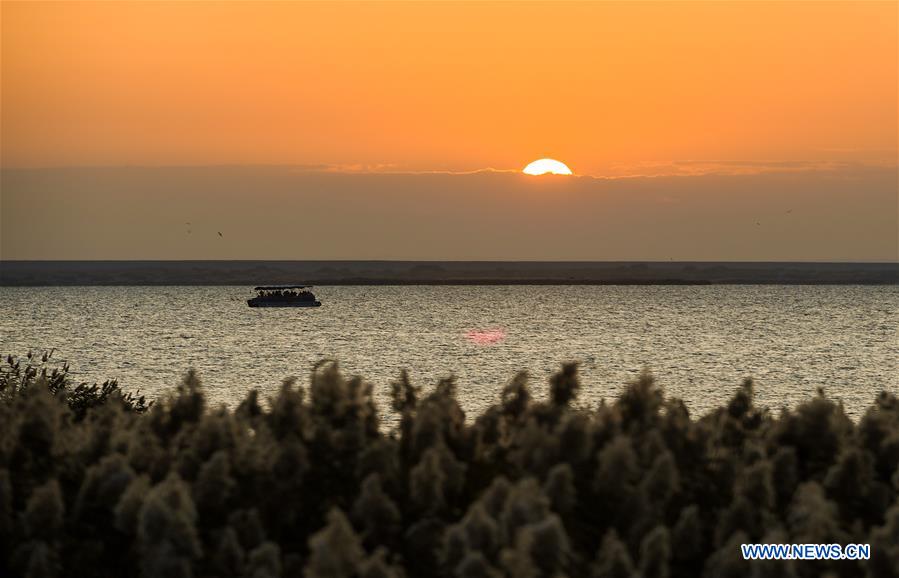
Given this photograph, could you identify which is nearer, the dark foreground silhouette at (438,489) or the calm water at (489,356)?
the dark foreground silhouette at (438,489)

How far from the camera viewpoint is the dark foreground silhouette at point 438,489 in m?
14.0

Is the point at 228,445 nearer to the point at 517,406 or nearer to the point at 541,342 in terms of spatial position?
the point at 517,406

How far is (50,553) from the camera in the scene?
1507 centimetres

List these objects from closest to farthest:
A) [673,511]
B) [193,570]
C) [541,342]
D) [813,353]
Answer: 1. [193,570]
2. [673,511]
3. [813,353]
4. [541,342]

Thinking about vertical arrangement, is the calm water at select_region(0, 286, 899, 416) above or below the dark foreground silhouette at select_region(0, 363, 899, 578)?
below

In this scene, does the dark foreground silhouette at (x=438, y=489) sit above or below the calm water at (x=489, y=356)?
above

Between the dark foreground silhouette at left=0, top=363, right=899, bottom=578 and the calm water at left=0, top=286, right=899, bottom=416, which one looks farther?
the calm water at left=0, top=286, right=899, bottom=416

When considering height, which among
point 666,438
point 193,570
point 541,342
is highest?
point 666,438

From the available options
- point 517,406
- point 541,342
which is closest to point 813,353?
point 541,342

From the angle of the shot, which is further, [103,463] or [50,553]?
[103,463]

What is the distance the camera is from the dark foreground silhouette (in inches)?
553

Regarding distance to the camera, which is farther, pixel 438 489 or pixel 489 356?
pixel 489 356

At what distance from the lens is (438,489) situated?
600 inches

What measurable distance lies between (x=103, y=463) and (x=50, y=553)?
1373mm
